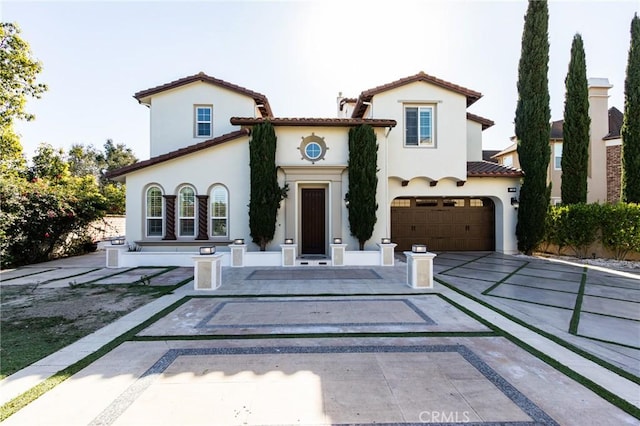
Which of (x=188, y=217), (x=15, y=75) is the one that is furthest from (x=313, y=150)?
(x=15, y=75)

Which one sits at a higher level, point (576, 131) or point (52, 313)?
point (576, 131)

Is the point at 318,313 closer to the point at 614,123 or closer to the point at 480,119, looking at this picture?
the point at 480,119

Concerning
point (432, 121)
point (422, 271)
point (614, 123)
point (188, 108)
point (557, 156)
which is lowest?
point (422, 271)

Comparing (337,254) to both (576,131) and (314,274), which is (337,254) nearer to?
(314,274)

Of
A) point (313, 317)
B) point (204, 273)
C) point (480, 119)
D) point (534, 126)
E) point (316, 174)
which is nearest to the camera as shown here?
point (313, 317)

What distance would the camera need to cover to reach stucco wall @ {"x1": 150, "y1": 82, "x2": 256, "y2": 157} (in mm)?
12914

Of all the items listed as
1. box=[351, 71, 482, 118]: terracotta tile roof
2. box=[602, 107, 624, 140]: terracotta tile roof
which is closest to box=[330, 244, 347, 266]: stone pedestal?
box=[351, 71, 482, 118]: terracotta tile roof

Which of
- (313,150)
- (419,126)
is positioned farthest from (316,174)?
(419,126)

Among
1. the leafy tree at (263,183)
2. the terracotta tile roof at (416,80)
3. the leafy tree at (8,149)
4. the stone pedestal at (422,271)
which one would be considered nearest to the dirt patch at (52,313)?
the leafy tree at (263,183)

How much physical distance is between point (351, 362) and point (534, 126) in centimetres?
1472

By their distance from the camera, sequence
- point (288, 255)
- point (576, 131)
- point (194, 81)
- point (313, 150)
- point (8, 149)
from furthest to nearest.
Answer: point (576, 131)
point (8, 149)
point (194, 81)
point (313, 150)
point (288, 255)

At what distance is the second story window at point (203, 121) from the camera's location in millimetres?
13008

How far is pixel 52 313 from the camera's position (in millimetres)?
5656

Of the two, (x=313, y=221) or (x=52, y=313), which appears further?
(x=313, y=221)
